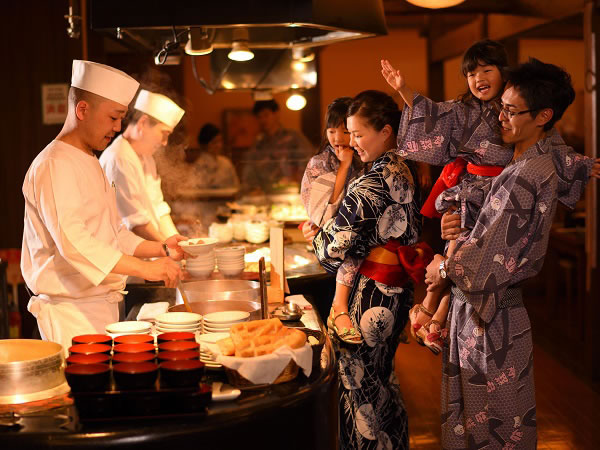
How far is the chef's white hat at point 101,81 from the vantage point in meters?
2.98

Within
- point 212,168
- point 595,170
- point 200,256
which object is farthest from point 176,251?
point 212,168

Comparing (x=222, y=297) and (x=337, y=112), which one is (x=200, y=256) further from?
(x=337, y=112)

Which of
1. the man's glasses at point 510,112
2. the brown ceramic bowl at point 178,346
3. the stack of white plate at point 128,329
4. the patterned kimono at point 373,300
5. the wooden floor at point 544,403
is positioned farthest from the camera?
the wooden floor at point 544,403

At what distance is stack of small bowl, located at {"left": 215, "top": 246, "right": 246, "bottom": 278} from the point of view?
376 centimetres

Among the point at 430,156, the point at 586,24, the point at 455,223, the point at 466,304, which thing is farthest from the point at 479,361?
the point at 586,24

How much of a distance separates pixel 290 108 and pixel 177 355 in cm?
527

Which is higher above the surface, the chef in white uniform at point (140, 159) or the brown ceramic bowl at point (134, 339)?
the chef in white uniform at point (140, 159)

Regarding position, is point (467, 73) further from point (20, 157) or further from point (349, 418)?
point (20, 157)

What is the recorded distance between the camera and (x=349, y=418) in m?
3.51

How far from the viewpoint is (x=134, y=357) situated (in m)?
2.15

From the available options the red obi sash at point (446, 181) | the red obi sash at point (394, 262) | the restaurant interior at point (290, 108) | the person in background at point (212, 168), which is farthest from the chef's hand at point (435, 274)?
the person in background at point (212, 168)

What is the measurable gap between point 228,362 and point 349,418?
149cm

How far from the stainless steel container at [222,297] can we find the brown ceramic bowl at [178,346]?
57cm

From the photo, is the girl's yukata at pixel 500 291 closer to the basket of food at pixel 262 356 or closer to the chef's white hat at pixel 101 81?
the basket of food at pixel 262 356
